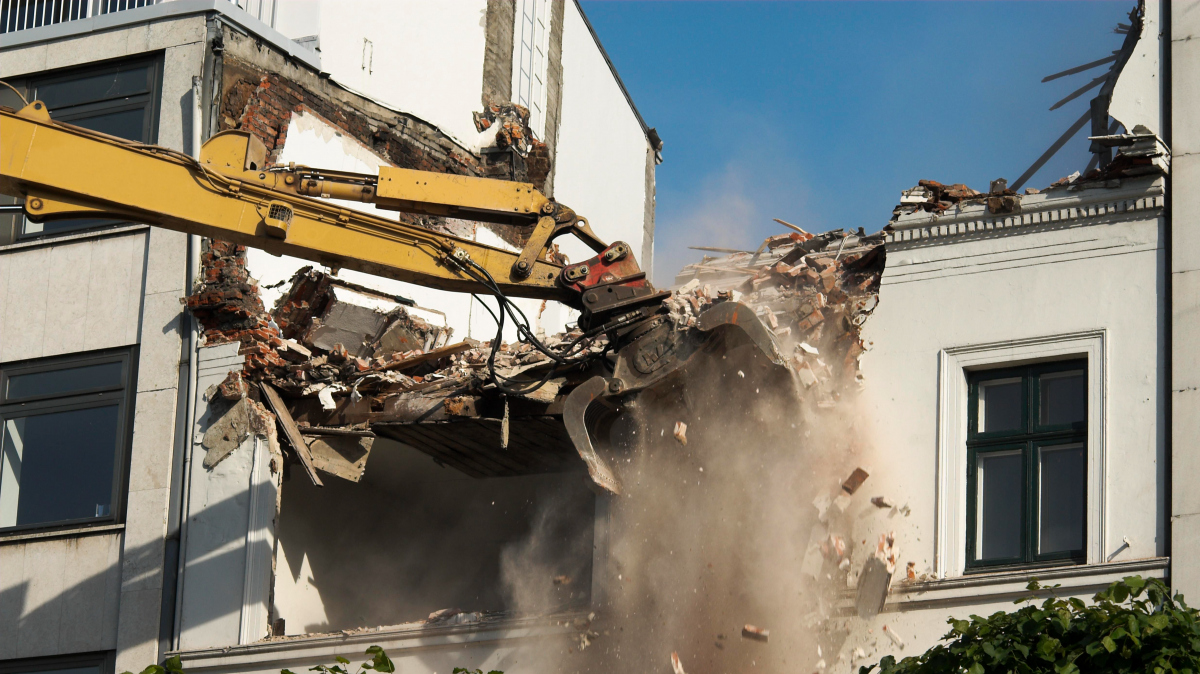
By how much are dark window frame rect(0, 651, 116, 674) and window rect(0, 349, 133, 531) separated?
1466 mm

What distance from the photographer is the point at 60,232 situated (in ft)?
55.4

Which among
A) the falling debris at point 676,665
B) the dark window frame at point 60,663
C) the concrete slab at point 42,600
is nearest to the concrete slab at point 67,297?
the concrete slab at point 42,600

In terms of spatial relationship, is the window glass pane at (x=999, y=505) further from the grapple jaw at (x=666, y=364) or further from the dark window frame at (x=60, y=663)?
the dark window frame at (x=60, y=663)

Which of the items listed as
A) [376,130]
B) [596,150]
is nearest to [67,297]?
[376,130]

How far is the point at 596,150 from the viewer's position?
2580cm

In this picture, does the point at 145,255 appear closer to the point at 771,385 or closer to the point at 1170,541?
the point at 771,385

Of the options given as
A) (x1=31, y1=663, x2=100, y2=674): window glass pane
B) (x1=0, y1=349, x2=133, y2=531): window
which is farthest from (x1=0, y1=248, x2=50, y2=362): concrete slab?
(x1=31, y1=663, x2=100, y2=674): window glass pane

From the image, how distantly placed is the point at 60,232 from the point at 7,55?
2.62m

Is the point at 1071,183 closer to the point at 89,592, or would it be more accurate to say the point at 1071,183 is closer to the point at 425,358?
the point at 425,358

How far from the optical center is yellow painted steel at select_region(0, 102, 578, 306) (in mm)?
11141

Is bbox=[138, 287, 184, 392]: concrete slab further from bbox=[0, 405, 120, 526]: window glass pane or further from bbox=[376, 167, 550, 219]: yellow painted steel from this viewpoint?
bbox=[376, 167, 550, 219]: yellow painted steel

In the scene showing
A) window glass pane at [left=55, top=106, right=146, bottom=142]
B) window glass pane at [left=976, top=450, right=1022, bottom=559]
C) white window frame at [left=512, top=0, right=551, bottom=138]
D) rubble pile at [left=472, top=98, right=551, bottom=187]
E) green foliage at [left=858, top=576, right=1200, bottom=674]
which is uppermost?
white window frame at [left=512, top=0, right=551, bottom=138]

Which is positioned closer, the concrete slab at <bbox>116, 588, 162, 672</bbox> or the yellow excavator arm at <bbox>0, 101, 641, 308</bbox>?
the yellow excavator arm at <bbox>0, 101, 641, 308</bbox>

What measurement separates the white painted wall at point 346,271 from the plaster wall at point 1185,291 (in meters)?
8.62
